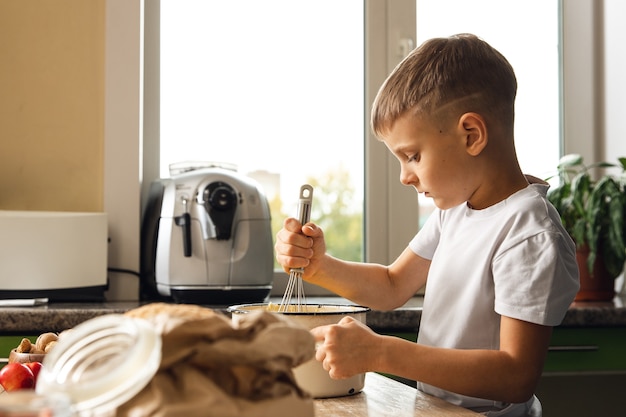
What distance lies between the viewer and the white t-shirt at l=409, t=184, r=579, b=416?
1.04 metres

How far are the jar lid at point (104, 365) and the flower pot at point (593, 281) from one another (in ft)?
5.83

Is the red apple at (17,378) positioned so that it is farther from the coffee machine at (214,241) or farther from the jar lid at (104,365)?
the coffee machine at (214,241)

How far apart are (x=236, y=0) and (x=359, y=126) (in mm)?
507

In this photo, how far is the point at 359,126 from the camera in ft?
7.70

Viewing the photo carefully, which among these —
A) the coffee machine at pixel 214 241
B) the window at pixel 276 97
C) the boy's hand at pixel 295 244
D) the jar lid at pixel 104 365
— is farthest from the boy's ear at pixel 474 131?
the window at pixel 276 97

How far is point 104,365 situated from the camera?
40cm

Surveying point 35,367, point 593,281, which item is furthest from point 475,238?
point 593,281

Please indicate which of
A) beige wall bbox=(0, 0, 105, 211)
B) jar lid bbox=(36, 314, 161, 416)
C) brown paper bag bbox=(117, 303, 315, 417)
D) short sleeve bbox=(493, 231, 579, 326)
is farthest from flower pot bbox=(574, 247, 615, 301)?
jar lid bbox=(36, 314, 161, 416)

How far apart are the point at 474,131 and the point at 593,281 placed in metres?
1.09

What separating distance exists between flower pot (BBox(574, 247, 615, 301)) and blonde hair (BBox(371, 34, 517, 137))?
0.99 m

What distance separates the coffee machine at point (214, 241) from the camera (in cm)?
189

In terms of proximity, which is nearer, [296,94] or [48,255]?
[48,255]

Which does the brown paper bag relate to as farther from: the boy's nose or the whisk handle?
the boy's nose

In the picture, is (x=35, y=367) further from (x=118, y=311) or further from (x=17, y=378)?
(x=118, y=311)
